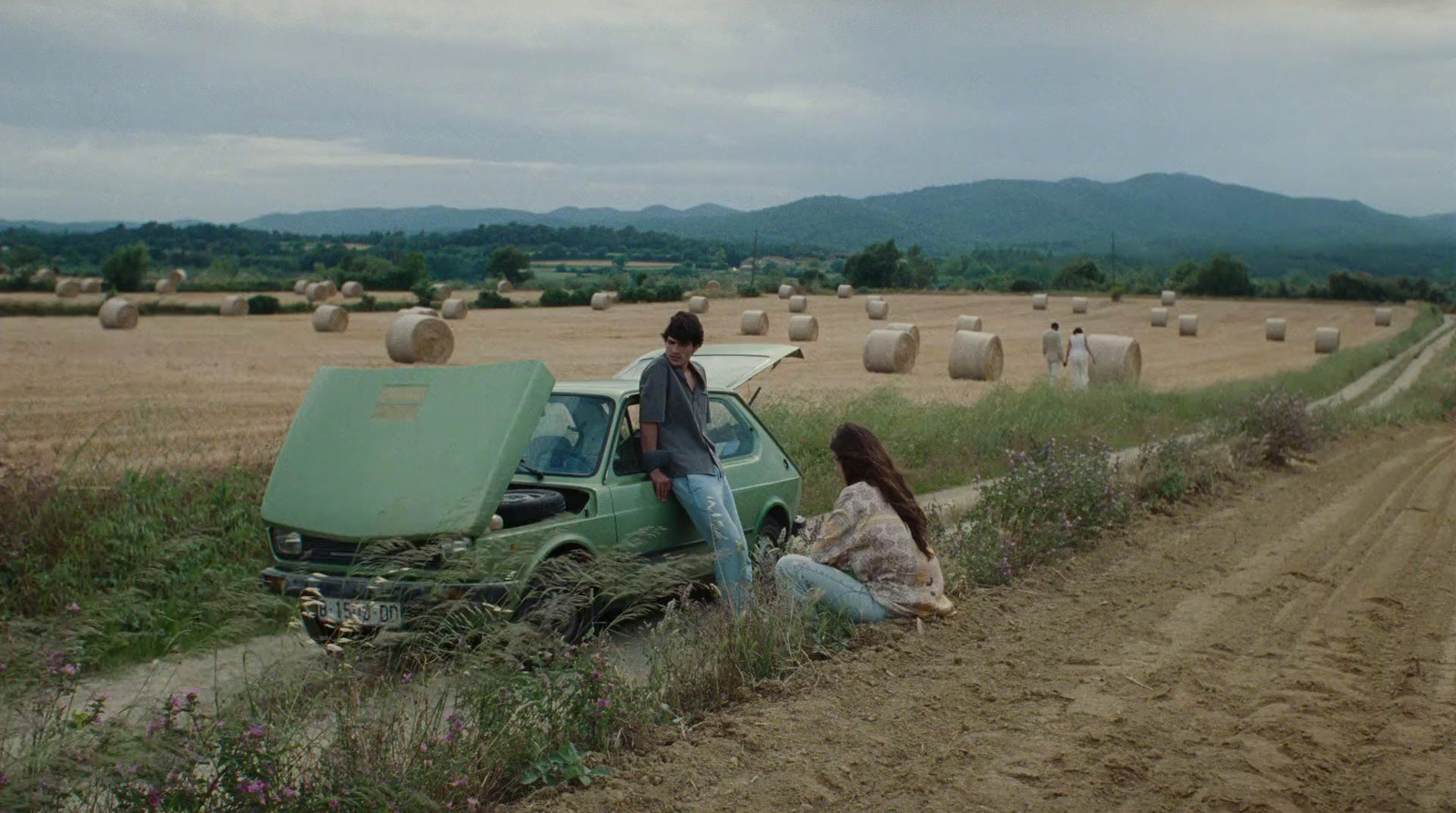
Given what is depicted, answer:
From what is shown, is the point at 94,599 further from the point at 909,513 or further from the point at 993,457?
the point at 993,457

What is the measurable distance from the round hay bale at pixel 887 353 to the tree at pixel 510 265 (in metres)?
50.5

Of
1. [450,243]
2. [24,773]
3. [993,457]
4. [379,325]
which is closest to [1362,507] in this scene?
[993,457]

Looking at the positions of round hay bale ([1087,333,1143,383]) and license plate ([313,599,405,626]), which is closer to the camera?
license plate ([313,599,405,626])

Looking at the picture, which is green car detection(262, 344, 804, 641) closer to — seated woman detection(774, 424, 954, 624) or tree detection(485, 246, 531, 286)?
seated woman detection(774, 424, 954, 624)

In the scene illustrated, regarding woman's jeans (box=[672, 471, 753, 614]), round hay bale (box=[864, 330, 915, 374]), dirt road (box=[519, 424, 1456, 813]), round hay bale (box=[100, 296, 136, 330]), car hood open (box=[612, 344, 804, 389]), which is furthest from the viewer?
round hay bale (box=[100, 296, 136, 330])

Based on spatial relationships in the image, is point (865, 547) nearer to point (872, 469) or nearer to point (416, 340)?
point (872, 469)

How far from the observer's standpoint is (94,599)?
24.3 ft

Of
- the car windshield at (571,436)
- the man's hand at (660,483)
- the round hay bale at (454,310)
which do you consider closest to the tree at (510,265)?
the round hay bale at (454,310)

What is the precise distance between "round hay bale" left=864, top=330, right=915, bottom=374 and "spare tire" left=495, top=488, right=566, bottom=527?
1039 inches

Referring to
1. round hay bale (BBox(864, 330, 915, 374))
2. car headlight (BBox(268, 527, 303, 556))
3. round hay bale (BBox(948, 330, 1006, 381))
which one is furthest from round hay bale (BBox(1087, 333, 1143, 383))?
car headlight (BBox(268, 527, 303, 556))

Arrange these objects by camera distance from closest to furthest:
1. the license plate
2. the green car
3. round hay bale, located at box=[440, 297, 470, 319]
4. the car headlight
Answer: the license plate → the green car → the car headlight → round hay bale, located at box=[440, 297, 470, 319]

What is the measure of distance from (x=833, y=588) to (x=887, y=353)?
26.4 metres

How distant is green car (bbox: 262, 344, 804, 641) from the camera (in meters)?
6.48

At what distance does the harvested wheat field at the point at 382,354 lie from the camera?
1789 centimetres
